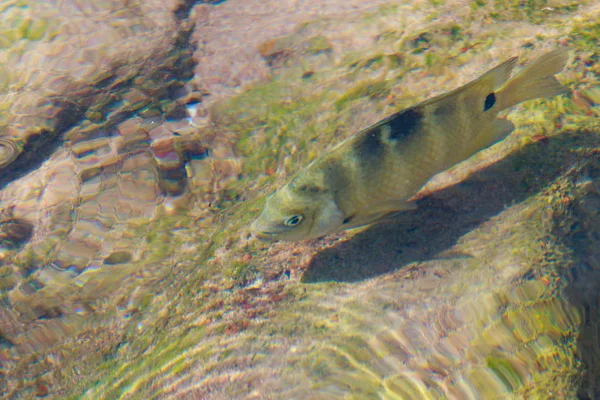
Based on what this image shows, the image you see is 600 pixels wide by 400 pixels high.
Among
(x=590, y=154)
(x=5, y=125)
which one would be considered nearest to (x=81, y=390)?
(x=5, y=125)

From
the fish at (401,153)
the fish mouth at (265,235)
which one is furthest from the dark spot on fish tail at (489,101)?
the fish mouth at (265,235)

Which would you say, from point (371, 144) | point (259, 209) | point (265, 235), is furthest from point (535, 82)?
Answer: point (259, 209)

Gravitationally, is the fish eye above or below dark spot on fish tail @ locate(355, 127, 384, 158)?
below

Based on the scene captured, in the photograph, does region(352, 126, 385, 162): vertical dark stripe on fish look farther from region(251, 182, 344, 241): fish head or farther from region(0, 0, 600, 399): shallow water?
region(0, 0, 600, 399): shallow water

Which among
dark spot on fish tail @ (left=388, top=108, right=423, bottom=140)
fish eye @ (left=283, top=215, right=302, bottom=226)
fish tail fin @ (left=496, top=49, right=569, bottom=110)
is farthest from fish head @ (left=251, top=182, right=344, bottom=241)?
fish tail fin @ (left=496, top=49, right=569, bottom=110)

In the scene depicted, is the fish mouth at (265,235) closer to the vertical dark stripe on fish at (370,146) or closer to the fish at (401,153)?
the fish at (401,153)

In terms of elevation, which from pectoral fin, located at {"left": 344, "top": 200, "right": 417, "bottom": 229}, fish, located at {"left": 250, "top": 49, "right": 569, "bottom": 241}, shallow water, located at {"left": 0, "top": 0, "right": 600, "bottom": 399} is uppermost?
fish, located at {"left": 250, "top": 49, "right": 569, "bottom": 241}

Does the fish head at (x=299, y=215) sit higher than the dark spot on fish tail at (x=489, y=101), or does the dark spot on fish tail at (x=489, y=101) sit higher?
the dark spot on fish tail at (x=489, y=101)
